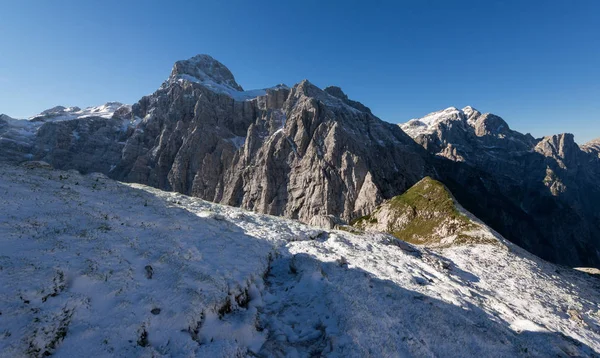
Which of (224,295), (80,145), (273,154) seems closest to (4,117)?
(80,145)

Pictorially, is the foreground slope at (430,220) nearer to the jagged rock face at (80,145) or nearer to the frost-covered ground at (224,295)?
the frost-covered ground at (224,295)

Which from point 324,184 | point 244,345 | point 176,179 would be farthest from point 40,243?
point 176,179

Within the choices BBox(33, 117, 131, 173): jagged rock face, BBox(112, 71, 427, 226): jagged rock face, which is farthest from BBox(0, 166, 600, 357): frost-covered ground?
BBox(33, 117, 131, 173): jagged rock face

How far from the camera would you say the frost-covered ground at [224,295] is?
8992 millimetres

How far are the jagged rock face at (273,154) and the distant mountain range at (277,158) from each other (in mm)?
506

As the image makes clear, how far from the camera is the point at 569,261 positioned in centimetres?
14275

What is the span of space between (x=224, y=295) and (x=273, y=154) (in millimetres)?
114112

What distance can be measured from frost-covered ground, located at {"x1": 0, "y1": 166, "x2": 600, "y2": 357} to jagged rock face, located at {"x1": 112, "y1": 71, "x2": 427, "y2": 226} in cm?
7177

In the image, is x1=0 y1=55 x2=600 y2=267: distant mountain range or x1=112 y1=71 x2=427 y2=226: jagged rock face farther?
x1=0 y1=55 x2=600 y2=267: distant mountain range

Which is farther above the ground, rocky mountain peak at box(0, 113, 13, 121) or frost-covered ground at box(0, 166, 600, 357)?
rocky mountain peak at box(0, 113, 13, 121)

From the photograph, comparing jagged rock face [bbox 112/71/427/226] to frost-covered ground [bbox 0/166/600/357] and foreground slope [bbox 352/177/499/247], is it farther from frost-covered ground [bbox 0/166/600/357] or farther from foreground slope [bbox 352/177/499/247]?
frost-covered ground [bbox 0/166/600/357]

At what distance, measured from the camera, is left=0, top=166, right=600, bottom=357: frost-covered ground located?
354 inches

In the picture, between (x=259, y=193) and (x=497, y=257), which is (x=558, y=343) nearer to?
(x=497, y=257)

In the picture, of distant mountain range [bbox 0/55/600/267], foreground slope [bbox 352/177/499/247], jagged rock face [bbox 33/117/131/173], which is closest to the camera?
foreground slope [bbox 352/177/499/247]
